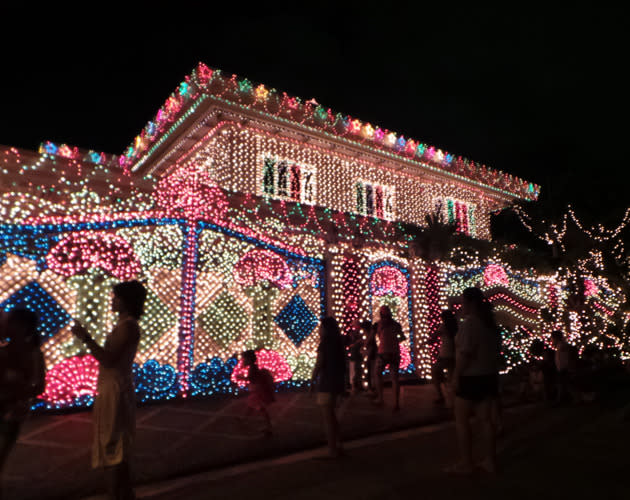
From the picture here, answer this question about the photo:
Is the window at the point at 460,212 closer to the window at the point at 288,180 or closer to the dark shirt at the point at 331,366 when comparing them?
the window at the point at 288,180

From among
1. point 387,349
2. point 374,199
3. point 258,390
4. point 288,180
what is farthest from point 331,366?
point 374,199

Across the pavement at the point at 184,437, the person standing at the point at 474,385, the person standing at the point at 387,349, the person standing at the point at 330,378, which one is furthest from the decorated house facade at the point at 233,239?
the person standing at the point at 474,385

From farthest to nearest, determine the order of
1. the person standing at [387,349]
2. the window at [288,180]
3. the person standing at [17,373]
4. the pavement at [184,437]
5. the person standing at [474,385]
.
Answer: the window at [288,180]
the person standing at [387,349]
the pavement at [184,437]
the person standing at [474,385]
the person standing at [17,373]

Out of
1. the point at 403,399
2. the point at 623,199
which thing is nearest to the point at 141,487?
the point at 403,399

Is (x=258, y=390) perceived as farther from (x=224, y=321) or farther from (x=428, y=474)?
(x=224, y=321)

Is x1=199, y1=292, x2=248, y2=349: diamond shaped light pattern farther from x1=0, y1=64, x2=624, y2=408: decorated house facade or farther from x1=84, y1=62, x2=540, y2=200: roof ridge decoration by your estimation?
x1=84, y1=62, x2=540, y2=200: roof ridge decoration

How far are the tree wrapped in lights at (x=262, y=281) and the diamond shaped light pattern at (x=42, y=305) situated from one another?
328cm

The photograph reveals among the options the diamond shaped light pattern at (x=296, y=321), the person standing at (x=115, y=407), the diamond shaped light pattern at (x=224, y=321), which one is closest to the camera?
the person standing at (x=115, y=407)

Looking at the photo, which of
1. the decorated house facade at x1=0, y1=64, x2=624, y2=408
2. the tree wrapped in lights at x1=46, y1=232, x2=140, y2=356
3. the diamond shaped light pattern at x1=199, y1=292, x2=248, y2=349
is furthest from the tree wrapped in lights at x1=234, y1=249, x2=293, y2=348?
the tree wrapped in lights at x1=46, y1=232, x2=140, y2=356

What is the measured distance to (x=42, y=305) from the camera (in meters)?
7.44

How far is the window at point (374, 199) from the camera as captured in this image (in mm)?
14867

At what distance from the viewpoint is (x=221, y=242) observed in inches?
364

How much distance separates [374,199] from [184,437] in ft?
35.9

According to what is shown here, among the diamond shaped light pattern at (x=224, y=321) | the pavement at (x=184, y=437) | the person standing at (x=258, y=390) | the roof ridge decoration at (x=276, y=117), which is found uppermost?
the roof ridge decoration at (x=276, y=117)
